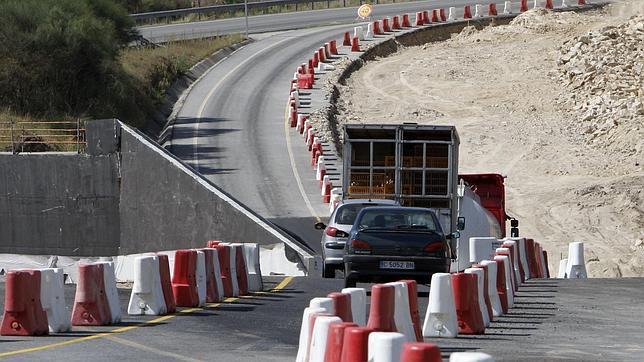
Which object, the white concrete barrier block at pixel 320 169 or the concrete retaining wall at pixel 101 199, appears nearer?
the concrete retaining wall at pixel 101 199

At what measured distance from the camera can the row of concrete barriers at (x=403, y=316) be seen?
9.16m

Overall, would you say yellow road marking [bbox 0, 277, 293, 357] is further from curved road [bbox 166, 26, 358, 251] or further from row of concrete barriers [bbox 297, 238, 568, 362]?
curved road [bbox 166, 26, 358, 251]

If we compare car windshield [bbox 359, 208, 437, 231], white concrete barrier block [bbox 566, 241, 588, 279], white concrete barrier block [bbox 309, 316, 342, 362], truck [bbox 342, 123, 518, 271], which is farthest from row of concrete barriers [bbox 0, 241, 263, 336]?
white concrete barrier block [bbox 566, 241, 588, 279]

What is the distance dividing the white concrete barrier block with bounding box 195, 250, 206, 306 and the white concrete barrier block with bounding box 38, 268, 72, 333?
3.73 m

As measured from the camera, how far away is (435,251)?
843 inches

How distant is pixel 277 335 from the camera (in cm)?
1575

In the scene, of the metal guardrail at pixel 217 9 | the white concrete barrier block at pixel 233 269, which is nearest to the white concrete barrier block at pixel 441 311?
the white concrete barrier block at pixel 233 269

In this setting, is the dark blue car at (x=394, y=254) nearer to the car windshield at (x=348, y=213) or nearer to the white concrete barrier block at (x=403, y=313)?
the car windshield at (x=348, y=213)

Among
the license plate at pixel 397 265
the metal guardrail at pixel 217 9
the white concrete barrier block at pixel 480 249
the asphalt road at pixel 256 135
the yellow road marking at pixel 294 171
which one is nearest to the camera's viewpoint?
the license plate at pixel 397 265

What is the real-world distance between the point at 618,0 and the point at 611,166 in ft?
110

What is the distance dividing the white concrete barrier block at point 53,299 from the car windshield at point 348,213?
10479mm

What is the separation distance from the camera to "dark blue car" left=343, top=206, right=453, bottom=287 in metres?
21.3

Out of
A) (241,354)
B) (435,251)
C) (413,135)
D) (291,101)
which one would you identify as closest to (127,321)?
(241,354)

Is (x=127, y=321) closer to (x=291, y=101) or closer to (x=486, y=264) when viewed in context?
(x=486, y=264)
